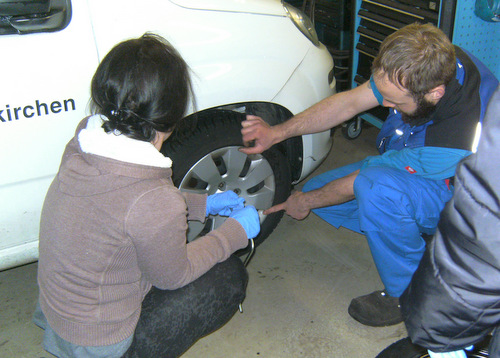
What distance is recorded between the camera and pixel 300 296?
218cm

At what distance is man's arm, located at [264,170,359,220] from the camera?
2107 mm

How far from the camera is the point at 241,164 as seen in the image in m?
2.12

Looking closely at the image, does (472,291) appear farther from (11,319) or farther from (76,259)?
(11,319)

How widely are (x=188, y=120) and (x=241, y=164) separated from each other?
31cm

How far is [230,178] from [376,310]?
31.3 inches

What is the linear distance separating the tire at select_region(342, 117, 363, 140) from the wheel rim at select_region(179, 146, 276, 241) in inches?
51.7

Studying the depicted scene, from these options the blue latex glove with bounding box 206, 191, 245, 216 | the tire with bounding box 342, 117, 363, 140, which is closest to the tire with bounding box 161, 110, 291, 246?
the blue latex glove with bounding box 206, 191, 245, 216

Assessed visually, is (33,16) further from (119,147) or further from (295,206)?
(295,206)

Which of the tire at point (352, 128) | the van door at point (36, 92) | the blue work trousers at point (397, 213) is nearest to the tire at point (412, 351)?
the blue work trousers at point (397, 213)

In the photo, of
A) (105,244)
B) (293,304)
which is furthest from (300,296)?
(105,244)

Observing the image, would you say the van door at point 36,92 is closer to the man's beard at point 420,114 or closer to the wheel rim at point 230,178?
the wheel rim at point 230,178

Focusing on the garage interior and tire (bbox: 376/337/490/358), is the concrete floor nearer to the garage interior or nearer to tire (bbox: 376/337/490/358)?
the garage interior

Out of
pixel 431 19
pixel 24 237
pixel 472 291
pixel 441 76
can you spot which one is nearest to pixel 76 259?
pixel 24 237

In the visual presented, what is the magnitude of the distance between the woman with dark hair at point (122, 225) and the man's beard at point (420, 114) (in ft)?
3.05
